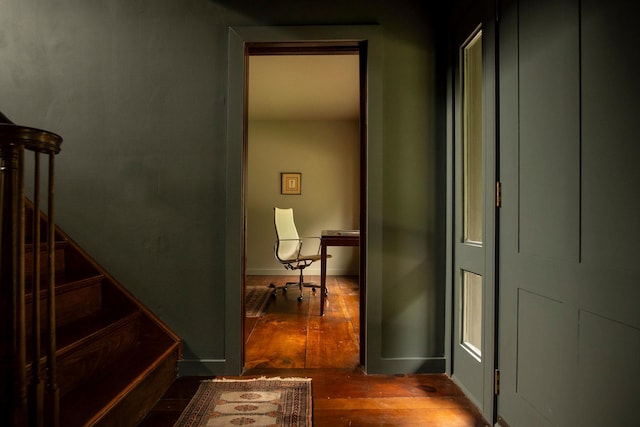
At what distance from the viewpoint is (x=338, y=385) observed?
2.03 metres

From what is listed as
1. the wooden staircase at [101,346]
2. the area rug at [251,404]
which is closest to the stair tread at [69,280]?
the wooden staircase at [101,346]

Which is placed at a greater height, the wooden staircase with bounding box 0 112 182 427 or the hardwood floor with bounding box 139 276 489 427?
the wooden staircase with bounding box 0 112 182 427

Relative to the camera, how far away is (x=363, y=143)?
2.26 m

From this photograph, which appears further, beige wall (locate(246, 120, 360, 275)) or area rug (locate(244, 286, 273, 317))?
beige wall (locate(246, 120, 360, 275))

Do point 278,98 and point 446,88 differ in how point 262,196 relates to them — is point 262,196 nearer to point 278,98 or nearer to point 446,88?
point 278,98

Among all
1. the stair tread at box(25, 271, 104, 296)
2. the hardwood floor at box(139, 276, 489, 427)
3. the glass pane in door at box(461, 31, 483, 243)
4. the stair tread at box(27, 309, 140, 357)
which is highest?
the glass pane in door at box(461, 31, 483, 243)

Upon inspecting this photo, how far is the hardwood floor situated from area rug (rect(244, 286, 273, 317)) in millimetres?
340

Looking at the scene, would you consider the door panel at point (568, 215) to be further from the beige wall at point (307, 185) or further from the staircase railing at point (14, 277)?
the beige wall at point (307, 185)

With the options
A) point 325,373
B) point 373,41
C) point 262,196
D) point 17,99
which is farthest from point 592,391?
point 262,196

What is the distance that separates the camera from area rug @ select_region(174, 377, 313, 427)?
1.65 meters

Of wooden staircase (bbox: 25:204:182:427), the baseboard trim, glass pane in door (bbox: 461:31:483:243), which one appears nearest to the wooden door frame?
wooden staircase (bbox: 25:204:182:427)

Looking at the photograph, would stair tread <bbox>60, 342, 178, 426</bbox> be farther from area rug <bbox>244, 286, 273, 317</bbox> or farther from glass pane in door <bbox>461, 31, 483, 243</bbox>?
glass pane in door <bbox>461, 31, 483, 243</bbox>

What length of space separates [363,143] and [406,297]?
1027 millimetres

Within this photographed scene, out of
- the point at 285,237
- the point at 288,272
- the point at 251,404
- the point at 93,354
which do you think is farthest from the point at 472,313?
the point at 288,272
